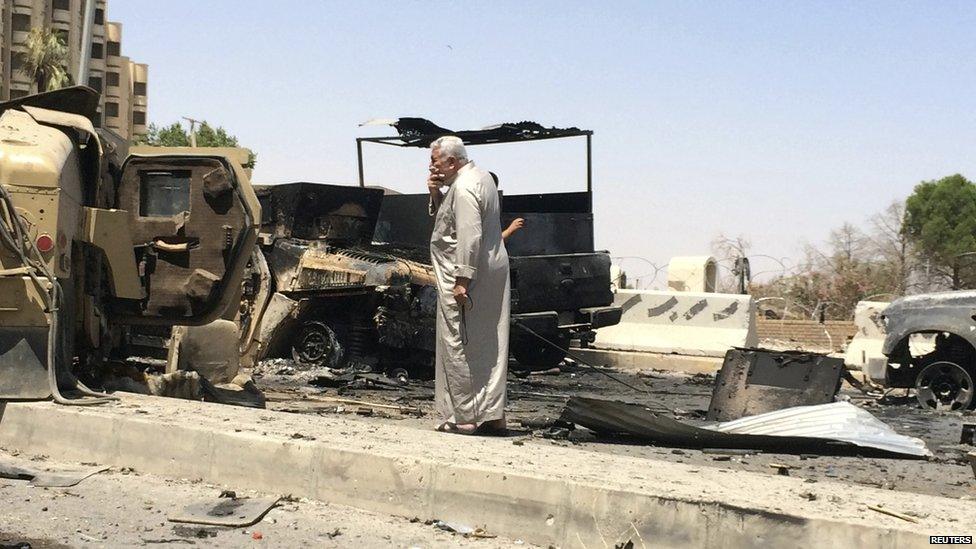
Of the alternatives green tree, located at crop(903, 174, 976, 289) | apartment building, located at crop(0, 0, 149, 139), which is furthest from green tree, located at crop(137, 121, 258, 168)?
green tree, located at crop(903, 174, 976, 289)

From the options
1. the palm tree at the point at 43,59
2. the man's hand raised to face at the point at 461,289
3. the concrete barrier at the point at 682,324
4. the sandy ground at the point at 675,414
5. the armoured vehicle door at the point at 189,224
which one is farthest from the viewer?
the palm tree at the point at 43,59

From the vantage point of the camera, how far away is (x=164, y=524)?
4.82 meters

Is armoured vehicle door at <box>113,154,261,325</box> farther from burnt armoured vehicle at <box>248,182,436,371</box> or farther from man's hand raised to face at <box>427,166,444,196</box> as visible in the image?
burnt armoured vehicle at <box>248,182,436,371</box>

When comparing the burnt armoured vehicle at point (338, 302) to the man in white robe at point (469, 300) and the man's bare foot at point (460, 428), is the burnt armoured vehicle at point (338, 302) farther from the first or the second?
the man's bare foot at point (460, 428)

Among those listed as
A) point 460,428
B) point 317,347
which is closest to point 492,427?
point 460,428

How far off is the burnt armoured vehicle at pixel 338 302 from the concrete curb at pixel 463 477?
559 centimetres

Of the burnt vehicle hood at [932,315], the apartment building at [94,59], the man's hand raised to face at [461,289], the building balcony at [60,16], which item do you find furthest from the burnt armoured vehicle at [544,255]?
the building balcony at [60,16]

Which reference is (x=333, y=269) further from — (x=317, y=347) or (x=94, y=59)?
(x=94, y=59)

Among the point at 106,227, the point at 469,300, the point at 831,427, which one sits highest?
the point at 106,227

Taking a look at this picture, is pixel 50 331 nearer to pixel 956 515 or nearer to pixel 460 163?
pixel 460 163

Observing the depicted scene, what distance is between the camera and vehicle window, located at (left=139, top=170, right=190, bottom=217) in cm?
782

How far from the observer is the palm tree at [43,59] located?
2272 inches

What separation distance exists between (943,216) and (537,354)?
1509 inches

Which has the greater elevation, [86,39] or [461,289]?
[86,39]
